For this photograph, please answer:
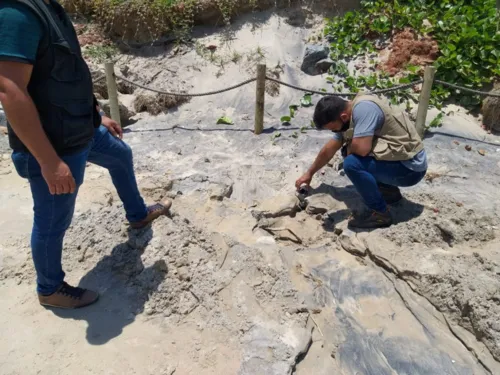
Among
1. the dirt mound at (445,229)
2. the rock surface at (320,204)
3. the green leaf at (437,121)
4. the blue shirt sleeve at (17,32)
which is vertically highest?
the blue shirt sleeve at (17,32)

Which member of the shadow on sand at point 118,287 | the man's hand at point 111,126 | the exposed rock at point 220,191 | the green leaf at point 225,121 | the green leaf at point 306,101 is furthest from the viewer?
the green leaf at point 306,101

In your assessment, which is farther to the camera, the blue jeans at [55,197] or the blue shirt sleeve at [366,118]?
the blue shirt sleeve at [366,118]

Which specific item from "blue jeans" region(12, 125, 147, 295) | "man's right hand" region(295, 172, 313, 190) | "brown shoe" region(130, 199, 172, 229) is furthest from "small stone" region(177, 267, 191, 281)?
"man's right hand" region(295, 172, 313, 190)

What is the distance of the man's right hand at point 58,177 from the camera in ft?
7.28

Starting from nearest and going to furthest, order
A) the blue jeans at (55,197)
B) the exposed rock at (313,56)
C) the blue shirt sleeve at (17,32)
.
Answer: the blue shirt sleeve at (17,32), the blue jeans at (55,197), the exposed rock at (313,56)

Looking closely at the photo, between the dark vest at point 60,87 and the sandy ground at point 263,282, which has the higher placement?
the dark vest at point 60,87

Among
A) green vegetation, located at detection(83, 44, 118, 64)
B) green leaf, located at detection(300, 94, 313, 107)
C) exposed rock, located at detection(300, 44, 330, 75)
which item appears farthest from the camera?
green vegetation, located at detection(83, 44, 118, 64)

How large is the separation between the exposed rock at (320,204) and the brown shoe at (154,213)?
132 cm

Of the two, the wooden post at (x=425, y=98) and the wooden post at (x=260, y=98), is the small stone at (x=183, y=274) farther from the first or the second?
the wooden post at (x=425, y=98)

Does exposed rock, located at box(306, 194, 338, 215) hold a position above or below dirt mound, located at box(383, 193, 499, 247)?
below

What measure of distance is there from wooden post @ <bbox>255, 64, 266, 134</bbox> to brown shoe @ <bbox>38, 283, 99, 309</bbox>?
3.47 m

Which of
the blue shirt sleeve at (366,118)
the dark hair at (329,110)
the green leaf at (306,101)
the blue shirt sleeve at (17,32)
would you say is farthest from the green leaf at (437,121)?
the blue shirt sleeve at (17,32)

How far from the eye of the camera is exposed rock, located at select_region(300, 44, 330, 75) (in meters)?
6.95

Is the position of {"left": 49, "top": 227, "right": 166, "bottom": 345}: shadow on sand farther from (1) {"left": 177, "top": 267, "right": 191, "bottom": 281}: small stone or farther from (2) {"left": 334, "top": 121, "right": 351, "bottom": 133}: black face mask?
(2) {"left": 334, "top": 121, "right": 351, "bottom": 133}: black face mask
